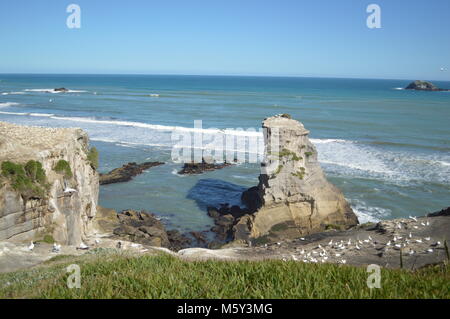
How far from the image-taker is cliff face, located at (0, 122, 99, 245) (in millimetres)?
14117

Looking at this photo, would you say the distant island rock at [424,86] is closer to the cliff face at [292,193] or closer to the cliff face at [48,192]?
the cliff face at [292,193]

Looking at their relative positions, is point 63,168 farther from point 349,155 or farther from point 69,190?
point 349,155

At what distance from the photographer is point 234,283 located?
699 cm

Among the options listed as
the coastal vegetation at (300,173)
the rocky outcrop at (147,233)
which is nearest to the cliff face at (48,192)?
the rocky outcrop at (147,233)

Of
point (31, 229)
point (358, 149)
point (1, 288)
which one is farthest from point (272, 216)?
point (358, 149)

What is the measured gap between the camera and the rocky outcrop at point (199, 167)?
108 ft

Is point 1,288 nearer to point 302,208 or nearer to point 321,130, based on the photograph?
point 302,208

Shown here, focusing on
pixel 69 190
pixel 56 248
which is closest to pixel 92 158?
pixel 69 190

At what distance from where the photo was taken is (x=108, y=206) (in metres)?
25.2

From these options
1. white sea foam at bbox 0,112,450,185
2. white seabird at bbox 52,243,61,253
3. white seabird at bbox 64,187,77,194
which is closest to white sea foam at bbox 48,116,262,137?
white sea foam at bbox 0,112,450,185

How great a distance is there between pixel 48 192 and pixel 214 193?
14112mm

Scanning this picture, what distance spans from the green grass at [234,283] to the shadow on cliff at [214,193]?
17463mm

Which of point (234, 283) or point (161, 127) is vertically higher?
point (161, 127)

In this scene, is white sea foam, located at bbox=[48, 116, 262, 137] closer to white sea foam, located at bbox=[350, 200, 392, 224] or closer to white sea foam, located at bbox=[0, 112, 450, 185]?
white sea foam, located at bbox=[0, 112, 450, 185]
